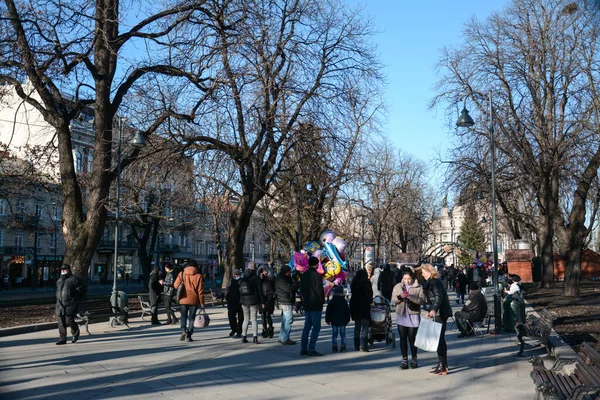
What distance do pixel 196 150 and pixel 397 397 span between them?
1454 cm

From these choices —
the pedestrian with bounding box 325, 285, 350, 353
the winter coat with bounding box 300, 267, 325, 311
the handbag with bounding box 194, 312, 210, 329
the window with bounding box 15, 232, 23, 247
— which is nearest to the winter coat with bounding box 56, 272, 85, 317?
the handbag with bounding box 194, 312, 210, 329

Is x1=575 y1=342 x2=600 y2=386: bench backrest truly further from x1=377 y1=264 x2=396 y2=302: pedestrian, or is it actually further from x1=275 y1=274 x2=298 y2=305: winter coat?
x1=377 y1=264 x2=396 y2=302: pedestrian

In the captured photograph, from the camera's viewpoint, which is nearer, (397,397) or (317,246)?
(397,397)

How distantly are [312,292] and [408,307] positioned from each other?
7.47 ft

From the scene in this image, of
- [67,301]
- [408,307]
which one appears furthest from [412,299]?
[67,301]

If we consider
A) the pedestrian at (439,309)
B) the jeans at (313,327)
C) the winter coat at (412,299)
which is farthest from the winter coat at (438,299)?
the jeans at (313,327)

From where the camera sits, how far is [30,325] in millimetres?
16766

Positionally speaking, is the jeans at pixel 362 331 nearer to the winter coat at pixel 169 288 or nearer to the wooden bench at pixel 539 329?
the wooden bench at pixel 539 329

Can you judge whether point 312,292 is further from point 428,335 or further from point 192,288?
point 192,288

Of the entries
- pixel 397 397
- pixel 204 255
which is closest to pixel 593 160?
pixel 397 397

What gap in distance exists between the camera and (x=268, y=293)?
14742mm

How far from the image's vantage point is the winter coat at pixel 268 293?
14593 millimetres

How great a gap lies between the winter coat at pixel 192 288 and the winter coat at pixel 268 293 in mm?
1498

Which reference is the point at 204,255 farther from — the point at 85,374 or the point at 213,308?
the point at 85,374
